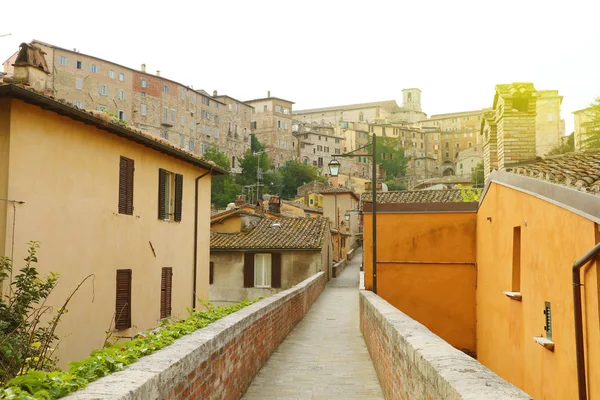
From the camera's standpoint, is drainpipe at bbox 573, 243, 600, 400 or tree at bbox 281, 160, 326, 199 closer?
drainpipe at bbox 573, 243, 600, 400

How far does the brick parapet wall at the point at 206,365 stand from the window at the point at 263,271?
1779 cm

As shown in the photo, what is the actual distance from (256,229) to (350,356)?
20.2m

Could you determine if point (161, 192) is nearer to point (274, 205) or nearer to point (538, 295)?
point (538, 295)

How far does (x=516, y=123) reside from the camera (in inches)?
480

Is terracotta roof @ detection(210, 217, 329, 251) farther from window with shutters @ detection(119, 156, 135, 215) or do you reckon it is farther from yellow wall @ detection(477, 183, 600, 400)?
yellow wall @ detection(477, 183, 600, 400)

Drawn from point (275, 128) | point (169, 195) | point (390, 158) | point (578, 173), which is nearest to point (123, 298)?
point (169, 195)

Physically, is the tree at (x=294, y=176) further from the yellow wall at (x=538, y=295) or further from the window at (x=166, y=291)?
the yellow wall at (x=538, y=295)

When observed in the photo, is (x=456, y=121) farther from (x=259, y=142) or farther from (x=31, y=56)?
(x=31, y=56)

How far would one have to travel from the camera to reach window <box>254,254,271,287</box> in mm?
27344

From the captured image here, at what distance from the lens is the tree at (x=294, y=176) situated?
85688 mm

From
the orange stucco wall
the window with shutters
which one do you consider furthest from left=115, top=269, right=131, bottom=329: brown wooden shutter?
the orange stucco wall

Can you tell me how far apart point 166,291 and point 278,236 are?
13.6 m

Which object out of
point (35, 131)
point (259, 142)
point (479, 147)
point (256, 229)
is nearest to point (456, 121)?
point (479, 147)

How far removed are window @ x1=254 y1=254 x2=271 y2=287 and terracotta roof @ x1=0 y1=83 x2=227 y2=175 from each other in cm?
1177
